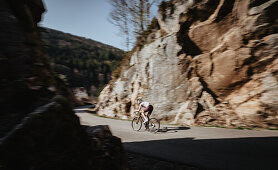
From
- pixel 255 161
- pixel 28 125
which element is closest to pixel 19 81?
pixel 28 125

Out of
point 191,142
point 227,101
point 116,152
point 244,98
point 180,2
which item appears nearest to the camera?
point 116,152

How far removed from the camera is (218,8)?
11094mm

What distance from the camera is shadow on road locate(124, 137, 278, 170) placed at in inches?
153

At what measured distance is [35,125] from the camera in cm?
235

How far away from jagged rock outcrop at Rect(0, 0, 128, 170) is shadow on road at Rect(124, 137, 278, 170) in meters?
1.99

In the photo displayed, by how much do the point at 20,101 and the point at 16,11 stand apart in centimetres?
316

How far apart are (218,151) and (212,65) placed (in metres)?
8.02

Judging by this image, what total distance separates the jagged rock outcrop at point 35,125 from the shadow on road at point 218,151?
1987mm

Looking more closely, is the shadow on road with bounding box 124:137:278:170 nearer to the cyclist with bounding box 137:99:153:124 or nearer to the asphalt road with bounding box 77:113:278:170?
the asphalt road with bounding box 77:113:278:170

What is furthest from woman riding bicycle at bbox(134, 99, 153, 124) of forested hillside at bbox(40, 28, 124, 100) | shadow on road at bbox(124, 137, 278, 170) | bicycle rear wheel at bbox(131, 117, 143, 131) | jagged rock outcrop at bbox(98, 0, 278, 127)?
forested hillside at bbox(40, 28, 124, 100)

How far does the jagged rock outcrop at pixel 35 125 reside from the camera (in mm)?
2209

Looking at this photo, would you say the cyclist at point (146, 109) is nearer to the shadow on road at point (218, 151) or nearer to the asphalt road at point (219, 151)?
the asphalt road at point (219, 151)

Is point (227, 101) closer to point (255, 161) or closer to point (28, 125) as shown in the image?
point (255, 161)

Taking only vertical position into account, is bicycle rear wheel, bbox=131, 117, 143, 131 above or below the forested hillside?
below
